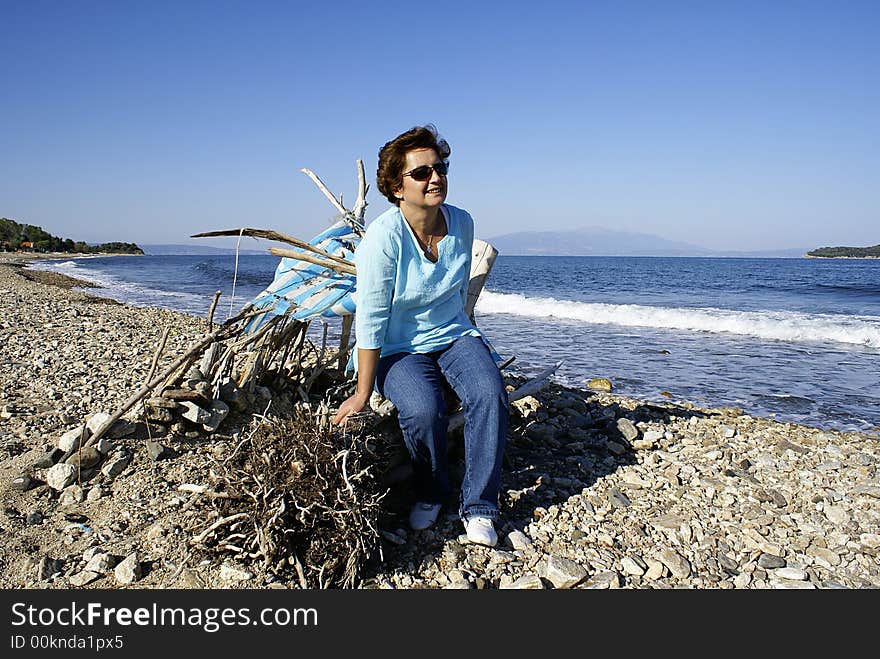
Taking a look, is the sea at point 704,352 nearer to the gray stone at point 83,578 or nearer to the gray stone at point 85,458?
the gray stone at point 85,458

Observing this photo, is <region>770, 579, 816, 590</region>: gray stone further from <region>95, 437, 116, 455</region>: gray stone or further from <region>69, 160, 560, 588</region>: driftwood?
<region>95, 437, 116, 455</region>: gray stone

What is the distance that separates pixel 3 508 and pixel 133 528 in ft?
2.35

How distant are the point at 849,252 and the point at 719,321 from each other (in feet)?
279

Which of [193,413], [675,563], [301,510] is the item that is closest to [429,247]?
[301,510]

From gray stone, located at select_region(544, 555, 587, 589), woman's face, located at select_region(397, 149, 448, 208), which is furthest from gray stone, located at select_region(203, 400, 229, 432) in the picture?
gray stone, located at select_region(544, 555, 587, 589)

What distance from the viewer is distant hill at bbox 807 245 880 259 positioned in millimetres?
80750

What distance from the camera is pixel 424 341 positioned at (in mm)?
3482

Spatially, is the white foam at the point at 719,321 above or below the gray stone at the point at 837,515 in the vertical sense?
above

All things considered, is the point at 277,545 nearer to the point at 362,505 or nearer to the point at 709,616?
the point at 362,505

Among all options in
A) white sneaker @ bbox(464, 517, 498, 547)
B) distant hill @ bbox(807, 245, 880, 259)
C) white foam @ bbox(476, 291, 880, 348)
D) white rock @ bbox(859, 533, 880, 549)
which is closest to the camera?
white sneaker @ bbox(464, 517, 498, 547)

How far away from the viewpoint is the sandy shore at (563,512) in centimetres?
289

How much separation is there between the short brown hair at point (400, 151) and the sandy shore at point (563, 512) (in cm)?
176

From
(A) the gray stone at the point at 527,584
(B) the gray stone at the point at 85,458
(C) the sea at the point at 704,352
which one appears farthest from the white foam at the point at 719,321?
(B) the gray stone at the point at 85,458

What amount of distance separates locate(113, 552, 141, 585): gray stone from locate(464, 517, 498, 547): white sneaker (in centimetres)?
155
